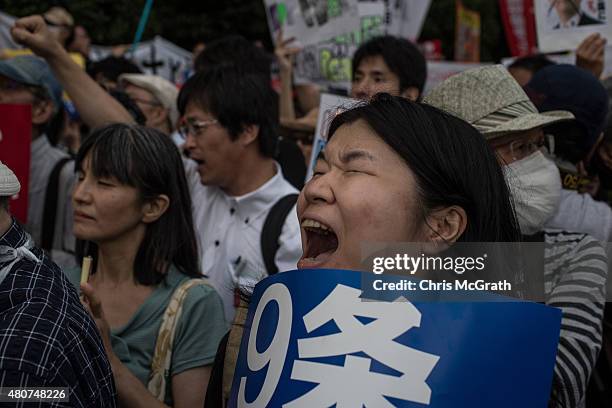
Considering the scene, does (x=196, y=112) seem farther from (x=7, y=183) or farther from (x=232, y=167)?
(x=7, y=183)

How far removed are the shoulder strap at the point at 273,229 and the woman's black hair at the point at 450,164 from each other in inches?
50.9

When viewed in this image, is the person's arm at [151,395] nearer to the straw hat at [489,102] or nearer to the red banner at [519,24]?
the straw hat at [489,102]

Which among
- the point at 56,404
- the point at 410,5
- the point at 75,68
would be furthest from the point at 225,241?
the point at 410,5

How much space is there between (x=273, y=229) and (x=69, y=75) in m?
1.18

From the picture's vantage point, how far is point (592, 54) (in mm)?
3863

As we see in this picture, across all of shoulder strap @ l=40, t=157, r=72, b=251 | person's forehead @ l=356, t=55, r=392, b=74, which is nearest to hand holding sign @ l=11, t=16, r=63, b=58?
shoulder strap @ l=40, t=157, r=72, b=251

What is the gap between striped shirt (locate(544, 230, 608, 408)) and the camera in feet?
6.03

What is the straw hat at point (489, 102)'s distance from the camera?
232cm

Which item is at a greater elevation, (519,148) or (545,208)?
(519,148)

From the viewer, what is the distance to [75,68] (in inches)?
136

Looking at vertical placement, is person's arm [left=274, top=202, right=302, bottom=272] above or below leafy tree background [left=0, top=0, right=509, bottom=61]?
below

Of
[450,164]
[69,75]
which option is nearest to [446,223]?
[450,164]

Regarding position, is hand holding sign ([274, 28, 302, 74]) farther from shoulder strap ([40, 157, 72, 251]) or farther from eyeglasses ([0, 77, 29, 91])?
shoulder strap ([40, 157, 72, 251])

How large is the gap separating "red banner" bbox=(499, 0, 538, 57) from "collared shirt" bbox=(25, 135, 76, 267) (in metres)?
3.41
